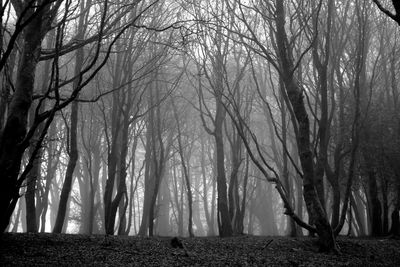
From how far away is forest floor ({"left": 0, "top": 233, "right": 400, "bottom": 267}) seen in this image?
377 centimetres

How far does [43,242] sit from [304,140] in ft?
12.4

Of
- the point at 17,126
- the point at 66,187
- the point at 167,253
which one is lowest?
the point at 167,253

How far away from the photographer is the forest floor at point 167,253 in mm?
3771

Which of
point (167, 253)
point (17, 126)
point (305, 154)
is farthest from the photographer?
point (305, 154)

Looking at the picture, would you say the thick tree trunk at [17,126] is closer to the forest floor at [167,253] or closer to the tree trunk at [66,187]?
the forest floor at [167,253]

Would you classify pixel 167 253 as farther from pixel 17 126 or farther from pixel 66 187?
pixel 66 187

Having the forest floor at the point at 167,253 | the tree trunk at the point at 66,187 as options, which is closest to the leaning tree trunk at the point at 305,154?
the forest floor at the point at 167,253

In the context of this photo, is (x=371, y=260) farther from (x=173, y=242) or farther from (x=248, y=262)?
(x=173, y=242)

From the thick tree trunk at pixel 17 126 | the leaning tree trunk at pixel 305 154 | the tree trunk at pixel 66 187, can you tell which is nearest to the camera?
the thick tree trunk at pixel 17 126

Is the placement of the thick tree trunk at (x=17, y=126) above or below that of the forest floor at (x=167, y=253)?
above

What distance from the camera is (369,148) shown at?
10.5m

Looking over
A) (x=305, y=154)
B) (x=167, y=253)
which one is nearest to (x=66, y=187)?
(x=167, y=253)

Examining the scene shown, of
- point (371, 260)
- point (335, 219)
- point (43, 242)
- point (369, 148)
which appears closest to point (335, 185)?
point (335, 219)

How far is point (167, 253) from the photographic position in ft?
15.3
